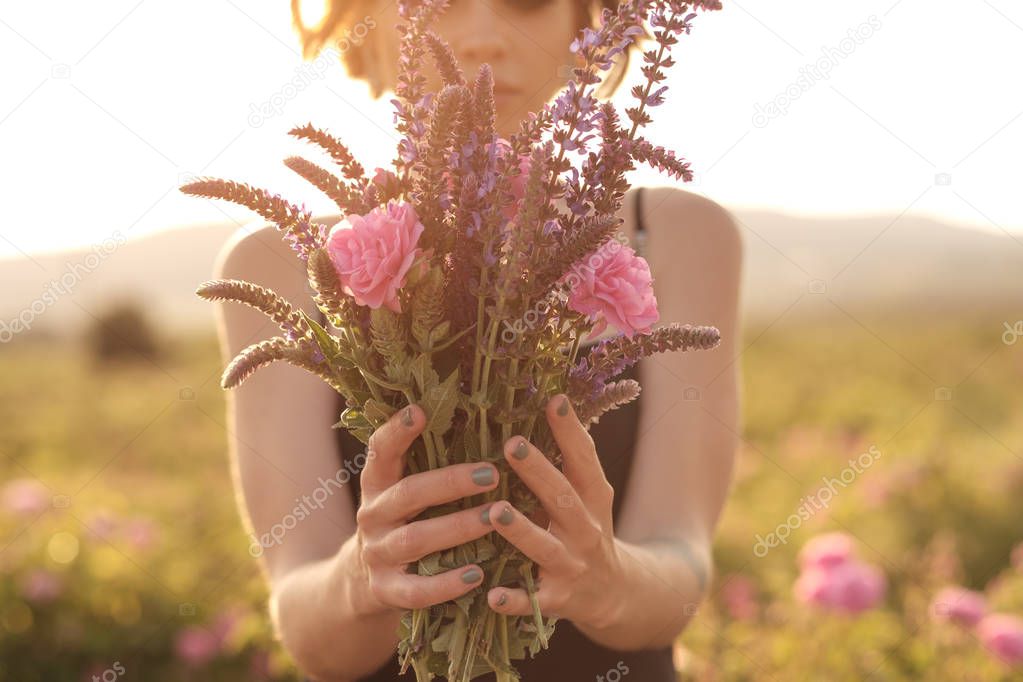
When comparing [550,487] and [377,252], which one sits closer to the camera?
[377,252]

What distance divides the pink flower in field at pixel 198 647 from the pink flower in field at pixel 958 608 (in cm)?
358

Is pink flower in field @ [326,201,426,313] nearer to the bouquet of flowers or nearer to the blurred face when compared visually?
the bouquet of flowers

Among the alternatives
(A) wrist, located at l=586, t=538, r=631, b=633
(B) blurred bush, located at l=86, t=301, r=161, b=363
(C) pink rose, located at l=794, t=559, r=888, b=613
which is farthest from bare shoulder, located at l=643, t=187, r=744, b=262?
(B) blurred bush, located at l=86, t=301, r=161, b=363

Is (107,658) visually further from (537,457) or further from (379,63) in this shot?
(537,457)

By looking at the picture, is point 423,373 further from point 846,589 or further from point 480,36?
point 846,589

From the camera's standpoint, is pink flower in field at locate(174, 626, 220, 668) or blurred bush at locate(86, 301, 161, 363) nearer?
pink flower in field at locate(174, 626, 220, 668)

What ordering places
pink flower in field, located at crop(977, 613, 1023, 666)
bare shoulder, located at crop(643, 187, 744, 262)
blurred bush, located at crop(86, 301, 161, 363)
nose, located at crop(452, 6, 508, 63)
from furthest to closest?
blurred bush, located at crop(86, 301, 161, 363) → pink flower in field, located at crop(977, 613, 1023, 666) → bare shoulder, located at crop(643, 187, 744, 262) → nose, located at crop(452, 6, 508, 63)

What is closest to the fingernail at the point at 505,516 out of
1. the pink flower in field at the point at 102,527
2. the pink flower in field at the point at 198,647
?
the pink flower in field at the point at 198,647

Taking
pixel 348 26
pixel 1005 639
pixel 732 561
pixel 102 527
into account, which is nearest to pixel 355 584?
pixel 348 26

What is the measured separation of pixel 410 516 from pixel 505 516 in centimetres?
15

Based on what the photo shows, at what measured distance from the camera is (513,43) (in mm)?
2205

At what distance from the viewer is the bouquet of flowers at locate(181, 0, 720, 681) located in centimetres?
116

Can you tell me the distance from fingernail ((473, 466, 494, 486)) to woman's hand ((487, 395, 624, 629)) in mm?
32

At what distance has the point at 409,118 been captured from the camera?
1239 mm
